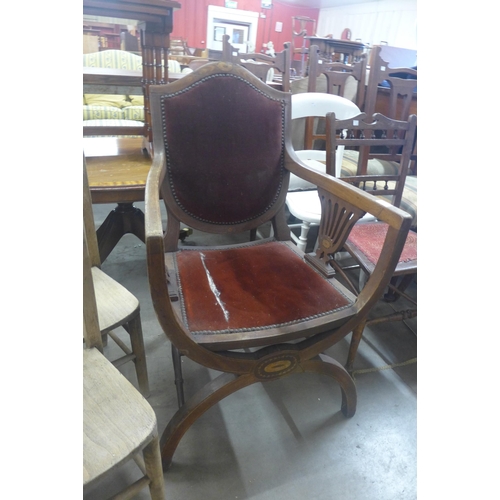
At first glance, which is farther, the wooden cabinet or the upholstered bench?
the wooden cabinet

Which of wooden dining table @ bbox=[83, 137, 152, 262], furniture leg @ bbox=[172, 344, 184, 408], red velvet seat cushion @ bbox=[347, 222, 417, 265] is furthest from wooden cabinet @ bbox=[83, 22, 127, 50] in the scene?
furniture leg @ bbox=[172, 344, 184, 408]

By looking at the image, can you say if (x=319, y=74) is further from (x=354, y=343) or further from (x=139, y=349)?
(x=139, y=349)

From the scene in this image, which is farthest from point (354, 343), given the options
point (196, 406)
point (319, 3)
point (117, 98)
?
point (319, 3)

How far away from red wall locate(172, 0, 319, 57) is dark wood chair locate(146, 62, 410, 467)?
21.7ft

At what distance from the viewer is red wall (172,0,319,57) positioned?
686cm

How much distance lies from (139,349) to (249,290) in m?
0.42

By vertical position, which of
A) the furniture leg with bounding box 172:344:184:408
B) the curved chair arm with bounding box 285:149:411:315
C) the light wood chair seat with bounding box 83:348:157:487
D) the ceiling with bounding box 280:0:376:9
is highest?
the ceiling with bounding box 280:0:376:9

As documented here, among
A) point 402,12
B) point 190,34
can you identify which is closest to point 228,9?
point 190,34

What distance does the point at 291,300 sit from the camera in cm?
94

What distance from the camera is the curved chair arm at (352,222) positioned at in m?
0.84

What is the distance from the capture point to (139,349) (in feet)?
3.61

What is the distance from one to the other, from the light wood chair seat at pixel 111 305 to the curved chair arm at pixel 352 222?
57 centimetres

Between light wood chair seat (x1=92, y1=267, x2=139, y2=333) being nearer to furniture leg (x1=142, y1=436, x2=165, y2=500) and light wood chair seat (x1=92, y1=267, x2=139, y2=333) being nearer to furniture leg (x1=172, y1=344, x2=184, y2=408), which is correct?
furniture leg (x1=172, y1=344, x2=184, y2=408)

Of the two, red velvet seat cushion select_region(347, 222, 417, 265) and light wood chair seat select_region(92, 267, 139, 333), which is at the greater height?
red velvet seat cushion select_region(347, 222, 417, 265)
